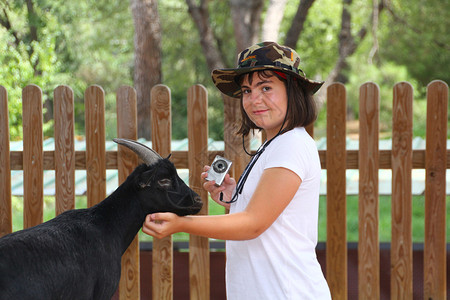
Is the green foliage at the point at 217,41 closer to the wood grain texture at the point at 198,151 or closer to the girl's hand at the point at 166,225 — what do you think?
the wood grain texture at the point at 198,151

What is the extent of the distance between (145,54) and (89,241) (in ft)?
33.2

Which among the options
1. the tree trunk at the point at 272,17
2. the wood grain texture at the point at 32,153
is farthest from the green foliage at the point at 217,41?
the wood grain texture at the point at 32,153

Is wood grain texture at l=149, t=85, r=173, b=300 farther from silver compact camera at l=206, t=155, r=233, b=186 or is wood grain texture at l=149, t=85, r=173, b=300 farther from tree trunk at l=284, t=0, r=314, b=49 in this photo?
tree trunk at l=284, t=0, r=314, b=49

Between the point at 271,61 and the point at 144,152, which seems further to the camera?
the point at 144,152

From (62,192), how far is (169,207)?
6.14 ft

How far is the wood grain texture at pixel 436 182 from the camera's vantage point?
391 cm

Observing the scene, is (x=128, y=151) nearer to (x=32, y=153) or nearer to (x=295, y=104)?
(x=32, y=153)

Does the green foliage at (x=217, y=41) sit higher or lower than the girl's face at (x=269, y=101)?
higher

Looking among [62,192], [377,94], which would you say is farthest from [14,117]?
[377,94]

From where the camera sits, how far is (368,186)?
13.1 feet

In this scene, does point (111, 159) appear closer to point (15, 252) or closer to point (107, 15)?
point (15, 252)

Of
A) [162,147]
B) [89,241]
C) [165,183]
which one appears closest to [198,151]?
[162,147]

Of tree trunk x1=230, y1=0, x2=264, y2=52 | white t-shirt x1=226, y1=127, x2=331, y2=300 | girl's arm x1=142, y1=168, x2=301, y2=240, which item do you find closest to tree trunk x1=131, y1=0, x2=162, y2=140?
tree trunk x1=230, y1=0, x2=264, y2=52

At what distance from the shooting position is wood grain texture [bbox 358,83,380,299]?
3957mm
